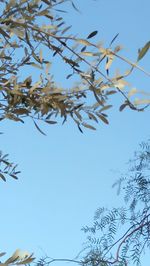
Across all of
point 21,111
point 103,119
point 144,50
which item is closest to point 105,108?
point 103,119

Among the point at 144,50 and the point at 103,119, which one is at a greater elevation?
the point at 103,119

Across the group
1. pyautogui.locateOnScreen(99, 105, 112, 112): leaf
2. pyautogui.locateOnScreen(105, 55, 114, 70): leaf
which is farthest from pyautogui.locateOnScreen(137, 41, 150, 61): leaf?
pyautogui.locateOnScreen(99, 105, 112, 112): leaf

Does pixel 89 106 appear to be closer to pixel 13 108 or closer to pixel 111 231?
pixel 13 108

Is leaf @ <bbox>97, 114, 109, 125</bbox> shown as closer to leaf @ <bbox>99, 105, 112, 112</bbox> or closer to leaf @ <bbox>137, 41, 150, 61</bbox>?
leaf @ <bbox>99, 105, 112, 112</bbox>

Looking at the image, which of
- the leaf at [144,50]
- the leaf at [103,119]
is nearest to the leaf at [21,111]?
the leaf at [103,119]

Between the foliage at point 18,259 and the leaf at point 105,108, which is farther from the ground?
the leaf at point 105,108

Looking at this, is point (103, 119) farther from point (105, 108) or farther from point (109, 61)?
point (109, 61)

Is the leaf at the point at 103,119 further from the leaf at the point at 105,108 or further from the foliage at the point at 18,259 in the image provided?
the foliage at the point at 18,259

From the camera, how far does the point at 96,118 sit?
3.17 feet

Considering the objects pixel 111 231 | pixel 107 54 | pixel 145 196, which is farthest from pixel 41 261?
pixel 107 54

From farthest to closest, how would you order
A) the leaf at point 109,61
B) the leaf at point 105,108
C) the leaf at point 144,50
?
the leaf at point 105,108
the leaf at point 109,61
the leaf at point 144,50

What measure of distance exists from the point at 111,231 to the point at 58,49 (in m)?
1.18

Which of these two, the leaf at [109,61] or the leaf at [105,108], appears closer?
the leaf at [109,61]

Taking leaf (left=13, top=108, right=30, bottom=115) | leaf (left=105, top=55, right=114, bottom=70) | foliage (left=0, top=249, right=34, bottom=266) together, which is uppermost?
leaf (left=13, top=108, right=30, bottom=115)
